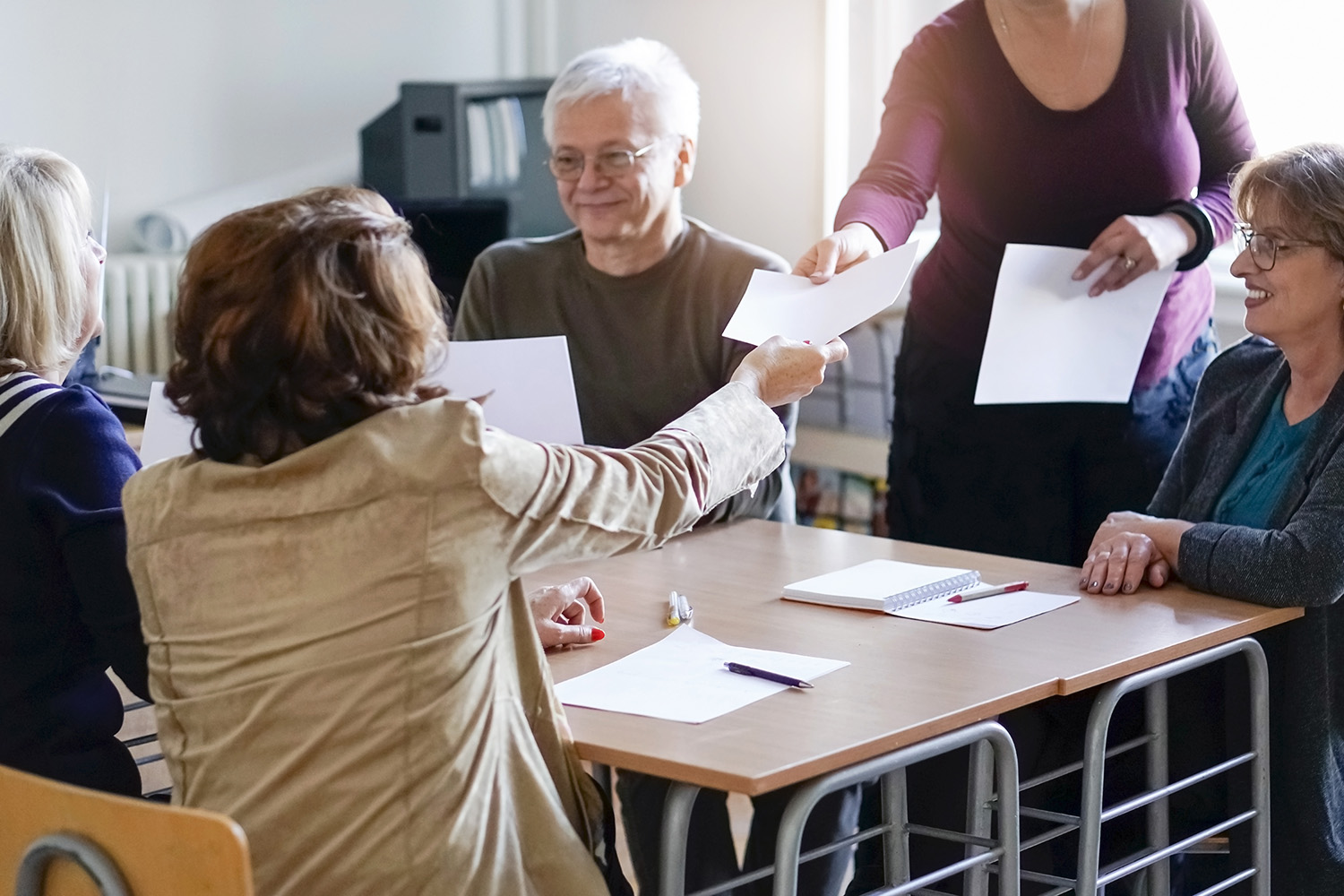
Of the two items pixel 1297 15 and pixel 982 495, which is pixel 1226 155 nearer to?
pixel 982 495

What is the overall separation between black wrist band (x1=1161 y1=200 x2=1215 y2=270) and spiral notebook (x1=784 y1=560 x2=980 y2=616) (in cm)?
62

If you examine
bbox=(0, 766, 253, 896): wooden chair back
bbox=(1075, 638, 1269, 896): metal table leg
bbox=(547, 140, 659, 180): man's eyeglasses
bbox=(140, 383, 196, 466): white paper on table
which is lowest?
bbox=(1075, 638, 1269, 896): metal table leg

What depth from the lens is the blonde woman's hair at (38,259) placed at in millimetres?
1469

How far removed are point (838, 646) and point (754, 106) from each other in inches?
114

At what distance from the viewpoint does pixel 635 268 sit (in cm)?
242

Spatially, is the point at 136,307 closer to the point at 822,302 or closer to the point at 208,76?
the point at 208,76

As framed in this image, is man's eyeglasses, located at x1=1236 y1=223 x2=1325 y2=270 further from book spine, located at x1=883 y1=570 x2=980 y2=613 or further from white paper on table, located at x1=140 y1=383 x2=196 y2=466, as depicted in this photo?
white paper on table, located at x1=140 y1=383 x2=196 y2=466

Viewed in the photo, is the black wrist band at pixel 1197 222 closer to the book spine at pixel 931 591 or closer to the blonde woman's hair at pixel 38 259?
the book spine at pixel 931 591

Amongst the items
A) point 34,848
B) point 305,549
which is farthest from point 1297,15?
point 34,848

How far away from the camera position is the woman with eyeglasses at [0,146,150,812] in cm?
141

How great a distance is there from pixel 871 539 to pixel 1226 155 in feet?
2.55

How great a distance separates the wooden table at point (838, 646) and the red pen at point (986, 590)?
0.05m

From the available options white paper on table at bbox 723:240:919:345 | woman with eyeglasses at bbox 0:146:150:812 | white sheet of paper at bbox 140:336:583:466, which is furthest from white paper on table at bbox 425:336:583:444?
woman with eyeglasses at bbox 0:146:150:812

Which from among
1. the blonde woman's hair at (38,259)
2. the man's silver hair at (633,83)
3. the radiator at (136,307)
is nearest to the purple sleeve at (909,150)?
the man's silver hair at (633,83)
